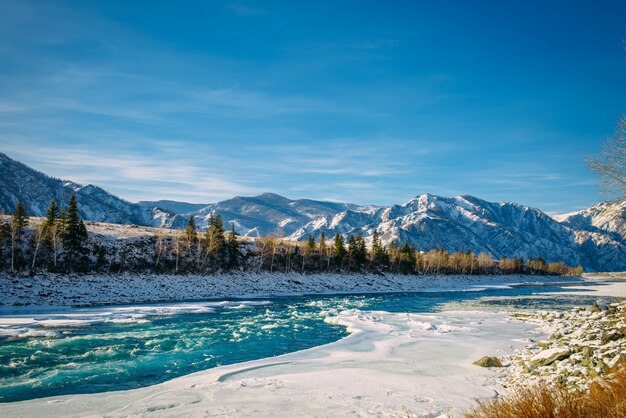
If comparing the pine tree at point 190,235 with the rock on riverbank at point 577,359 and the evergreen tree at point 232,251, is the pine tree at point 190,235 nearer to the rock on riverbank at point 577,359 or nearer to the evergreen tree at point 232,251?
the evergreen tree at point 232,251

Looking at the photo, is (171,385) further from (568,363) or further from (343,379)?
(568,363)

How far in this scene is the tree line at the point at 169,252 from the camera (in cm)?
5744

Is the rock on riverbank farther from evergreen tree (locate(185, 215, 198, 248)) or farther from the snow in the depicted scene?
evergreen tree (locate(185, 215, 198, 248))

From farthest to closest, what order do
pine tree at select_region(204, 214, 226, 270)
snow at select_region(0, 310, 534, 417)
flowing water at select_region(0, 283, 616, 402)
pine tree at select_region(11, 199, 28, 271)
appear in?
pine tree at select_region(204, 214, 226, 270) < pine tree at select_region(11, 199, 28, 271) < flowing water at select_region(0, 283, 616, 402) < snow at select_region(0, 310, 534, 417)

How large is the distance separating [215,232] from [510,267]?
156 m

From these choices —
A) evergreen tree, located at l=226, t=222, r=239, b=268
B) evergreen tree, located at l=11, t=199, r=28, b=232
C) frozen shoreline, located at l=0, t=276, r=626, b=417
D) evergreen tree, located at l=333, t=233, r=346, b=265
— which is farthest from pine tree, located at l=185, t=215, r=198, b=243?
frozen shoreline, located at l=0, t=276, r=626, b=417

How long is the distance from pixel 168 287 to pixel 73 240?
17765 millimetres

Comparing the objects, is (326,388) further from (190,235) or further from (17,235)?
(190,235)

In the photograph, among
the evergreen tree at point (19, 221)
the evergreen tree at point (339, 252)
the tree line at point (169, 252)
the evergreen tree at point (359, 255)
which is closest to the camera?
the tree line at point (169, 252)

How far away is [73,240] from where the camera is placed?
199ft

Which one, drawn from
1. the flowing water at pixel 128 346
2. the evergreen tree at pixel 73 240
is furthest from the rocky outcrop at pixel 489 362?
the evergreen tree at pixel 73 240

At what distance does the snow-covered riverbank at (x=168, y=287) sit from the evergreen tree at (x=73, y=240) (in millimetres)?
4900

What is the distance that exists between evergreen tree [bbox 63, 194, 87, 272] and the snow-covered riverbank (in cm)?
490

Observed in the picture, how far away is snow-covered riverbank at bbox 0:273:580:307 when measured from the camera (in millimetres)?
46719
